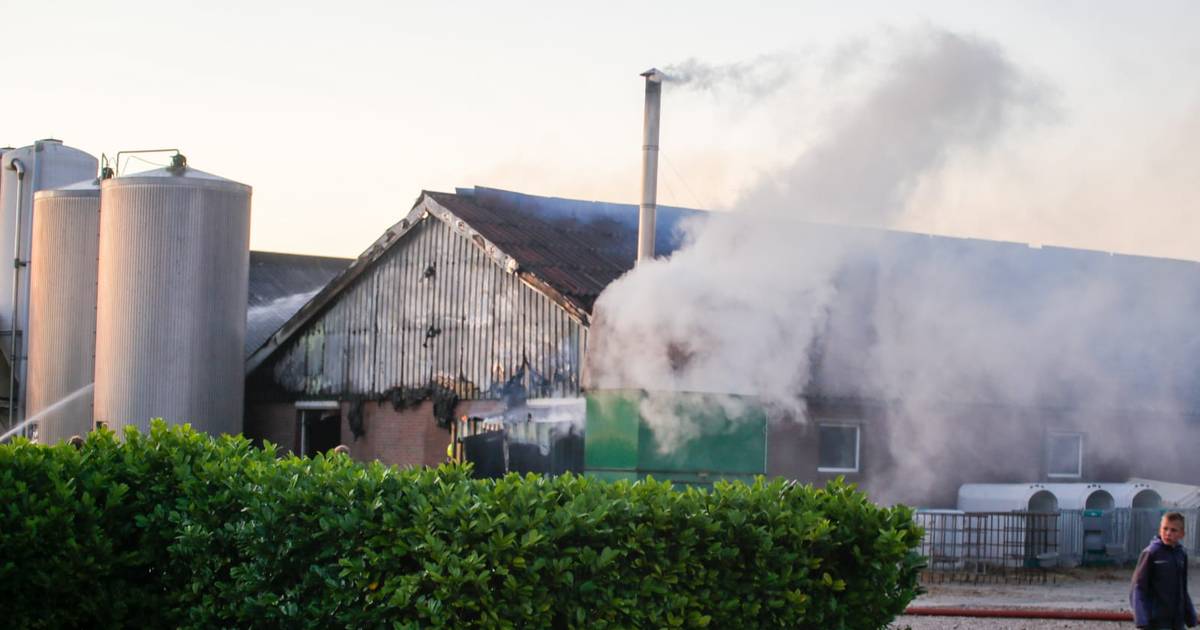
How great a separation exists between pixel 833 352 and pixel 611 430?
6527mm

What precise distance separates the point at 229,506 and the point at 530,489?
2.38 m

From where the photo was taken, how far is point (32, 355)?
32.2 meters

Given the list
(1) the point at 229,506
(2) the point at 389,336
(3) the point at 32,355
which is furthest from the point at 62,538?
(3) the point at 32,355

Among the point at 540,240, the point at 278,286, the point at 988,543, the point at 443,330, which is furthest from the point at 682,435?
the point at 278,286

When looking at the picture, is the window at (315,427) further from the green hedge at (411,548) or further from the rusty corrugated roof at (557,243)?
the green hedge at (411,548)

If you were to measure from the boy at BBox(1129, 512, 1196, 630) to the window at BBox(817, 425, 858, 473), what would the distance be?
47.1 feet

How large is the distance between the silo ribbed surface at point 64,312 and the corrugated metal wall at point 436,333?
4.26 metres

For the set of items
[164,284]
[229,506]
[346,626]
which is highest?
[164,284]

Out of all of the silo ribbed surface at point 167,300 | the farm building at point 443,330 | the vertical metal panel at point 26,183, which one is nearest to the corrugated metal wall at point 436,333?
the farm building at point 443,330

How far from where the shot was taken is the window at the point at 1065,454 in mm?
29062

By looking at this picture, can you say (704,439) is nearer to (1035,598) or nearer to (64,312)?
(1035,598)

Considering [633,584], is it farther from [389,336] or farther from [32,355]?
[32,355]

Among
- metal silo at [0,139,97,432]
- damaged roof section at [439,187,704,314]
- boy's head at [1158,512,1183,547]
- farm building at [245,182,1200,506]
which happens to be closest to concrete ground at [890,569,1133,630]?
farm building at [245,182,1200,506]

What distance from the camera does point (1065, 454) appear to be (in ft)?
96.1
